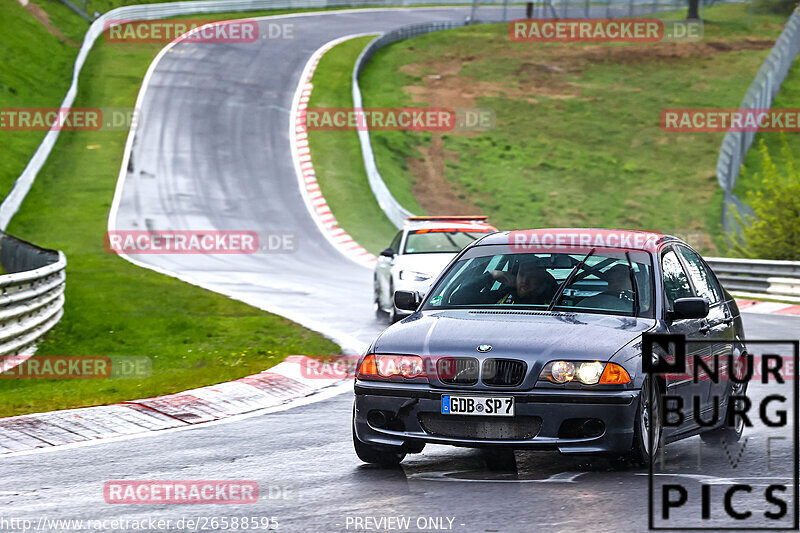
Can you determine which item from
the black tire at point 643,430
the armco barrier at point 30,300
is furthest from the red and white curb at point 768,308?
the black tire at point 643,430

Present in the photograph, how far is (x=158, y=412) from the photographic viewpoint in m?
10.2

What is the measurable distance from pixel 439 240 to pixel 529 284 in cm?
1003

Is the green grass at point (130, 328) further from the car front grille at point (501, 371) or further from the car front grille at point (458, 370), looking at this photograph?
the car front grille at point (501, 371)

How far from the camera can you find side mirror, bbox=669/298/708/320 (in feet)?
24.6

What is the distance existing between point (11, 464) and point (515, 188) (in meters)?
36.0

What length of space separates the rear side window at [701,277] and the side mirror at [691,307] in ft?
3.26

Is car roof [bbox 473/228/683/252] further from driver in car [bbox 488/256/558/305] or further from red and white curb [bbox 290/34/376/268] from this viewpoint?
red and white curb [bbox 290/34/376/268]

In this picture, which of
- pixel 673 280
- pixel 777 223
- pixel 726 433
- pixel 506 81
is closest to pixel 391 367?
pixel 673 280

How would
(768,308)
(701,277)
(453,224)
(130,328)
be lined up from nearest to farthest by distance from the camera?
(701,277), (130,328), (453,224), (768,308)

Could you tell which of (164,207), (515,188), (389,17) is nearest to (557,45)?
(389,17)

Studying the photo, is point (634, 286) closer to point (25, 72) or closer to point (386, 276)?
point (386, 276)

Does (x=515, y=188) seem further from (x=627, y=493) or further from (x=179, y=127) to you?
(x=627, y=493)

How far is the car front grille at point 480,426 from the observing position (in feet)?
22.8

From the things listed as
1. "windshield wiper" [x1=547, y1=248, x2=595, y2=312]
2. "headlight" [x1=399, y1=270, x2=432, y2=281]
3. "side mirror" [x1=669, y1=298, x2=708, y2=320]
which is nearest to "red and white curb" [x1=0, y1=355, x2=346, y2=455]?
"windshield wiper" [x1=547, y1=248, x2=595, y2=312]
